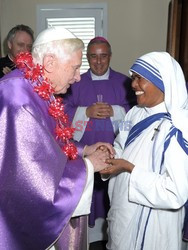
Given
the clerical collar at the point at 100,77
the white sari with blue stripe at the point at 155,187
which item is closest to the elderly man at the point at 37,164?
the white sari with blue stripe at the point at 155,187

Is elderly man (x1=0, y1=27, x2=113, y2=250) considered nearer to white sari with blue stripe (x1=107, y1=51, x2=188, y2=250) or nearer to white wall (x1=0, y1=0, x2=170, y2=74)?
white sari with blue stripe (x1=107, y1=51, x2=188, y2=250)

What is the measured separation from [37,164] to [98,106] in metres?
1.68

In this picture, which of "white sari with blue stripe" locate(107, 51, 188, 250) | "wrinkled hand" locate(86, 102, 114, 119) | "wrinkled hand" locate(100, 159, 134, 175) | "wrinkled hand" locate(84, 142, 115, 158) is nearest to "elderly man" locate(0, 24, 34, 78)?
"wrinkled hand" locate(86, 102, 114, 119)

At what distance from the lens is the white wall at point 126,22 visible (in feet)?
14.3

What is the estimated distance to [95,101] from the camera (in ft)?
10.3

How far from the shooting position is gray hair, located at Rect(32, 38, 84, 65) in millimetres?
1454

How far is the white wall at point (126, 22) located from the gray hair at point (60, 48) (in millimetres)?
3166

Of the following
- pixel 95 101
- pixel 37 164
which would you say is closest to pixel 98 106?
pixel 95 101

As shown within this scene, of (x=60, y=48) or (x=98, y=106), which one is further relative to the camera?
(x=98, y=106)

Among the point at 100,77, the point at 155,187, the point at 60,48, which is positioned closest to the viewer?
the point at 60,48

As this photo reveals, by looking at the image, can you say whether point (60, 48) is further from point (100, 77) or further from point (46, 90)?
point (100, 77)

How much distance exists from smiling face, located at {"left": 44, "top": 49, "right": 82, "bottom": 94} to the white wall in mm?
3132

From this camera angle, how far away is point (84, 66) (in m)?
4.65

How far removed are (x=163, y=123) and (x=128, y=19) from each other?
3.16 meters
